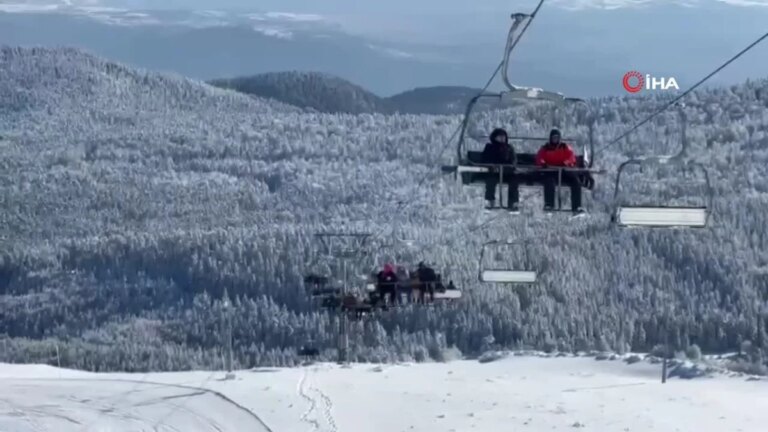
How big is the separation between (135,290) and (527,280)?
54.1 meters

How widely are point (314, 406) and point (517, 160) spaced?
22.5m

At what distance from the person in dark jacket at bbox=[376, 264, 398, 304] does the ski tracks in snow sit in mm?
8441

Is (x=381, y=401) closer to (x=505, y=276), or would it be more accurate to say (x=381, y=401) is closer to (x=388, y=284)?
(x=388, y=284)

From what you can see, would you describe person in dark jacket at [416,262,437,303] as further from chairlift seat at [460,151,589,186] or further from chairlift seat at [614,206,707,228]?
chairlift seat at [614,206,707,228]

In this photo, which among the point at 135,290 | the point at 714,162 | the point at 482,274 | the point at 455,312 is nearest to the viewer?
the point at 482,274

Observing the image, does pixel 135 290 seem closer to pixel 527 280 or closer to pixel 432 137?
pixel 432 137

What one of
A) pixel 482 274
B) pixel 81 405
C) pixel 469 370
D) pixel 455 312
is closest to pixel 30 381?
pixel 81 405

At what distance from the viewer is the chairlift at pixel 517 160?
14.3 meters

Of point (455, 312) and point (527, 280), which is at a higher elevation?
point (527, 280)

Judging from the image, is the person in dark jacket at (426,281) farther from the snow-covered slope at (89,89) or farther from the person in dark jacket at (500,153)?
the snow-covered slope at (89,89)

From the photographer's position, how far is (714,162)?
96.8 metres

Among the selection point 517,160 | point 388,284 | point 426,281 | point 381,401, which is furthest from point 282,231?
point 517,160

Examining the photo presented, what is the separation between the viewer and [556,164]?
53.8 ft

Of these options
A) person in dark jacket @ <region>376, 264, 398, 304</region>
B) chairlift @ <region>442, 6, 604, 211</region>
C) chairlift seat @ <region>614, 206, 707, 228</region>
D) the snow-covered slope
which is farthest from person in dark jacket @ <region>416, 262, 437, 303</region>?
the snow-covered slope
